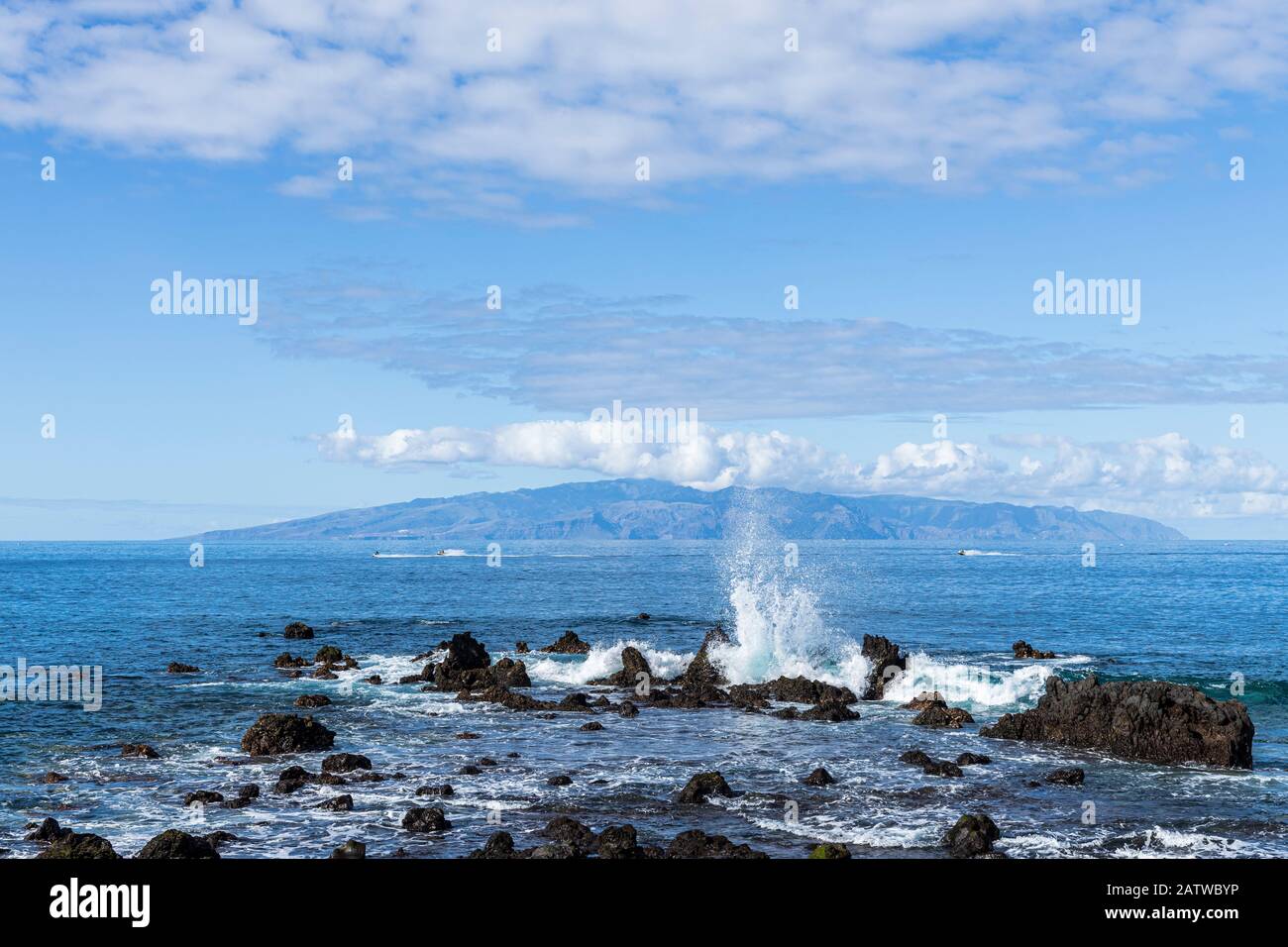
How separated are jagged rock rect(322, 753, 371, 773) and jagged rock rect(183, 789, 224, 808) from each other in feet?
13.4

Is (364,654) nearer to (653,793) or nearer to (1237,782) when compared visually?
(653,793)

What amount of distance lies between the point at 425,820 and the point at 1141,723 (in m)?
27.2

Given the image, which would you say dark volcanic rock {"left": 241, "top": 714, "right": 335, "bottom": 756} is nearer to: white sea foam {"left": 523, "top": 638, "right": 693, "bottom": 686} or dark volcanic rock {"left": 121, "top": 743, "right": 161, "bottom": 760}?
dark volcanic rock {"left": 121, "top": 743, "right": 161, "bottom": 760}

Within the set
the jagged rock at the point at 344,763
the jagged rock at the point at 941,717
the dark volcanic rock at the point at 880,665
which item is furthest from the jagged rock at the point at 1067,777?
the jagged rock at the point at 344,763

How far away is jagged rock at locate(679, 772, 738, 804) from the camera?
98.2 ft

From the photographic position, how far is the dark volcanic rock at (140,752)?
3588 cm

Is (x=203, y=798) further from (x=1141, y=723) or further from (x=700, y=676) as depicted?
(x=1141, y=723)

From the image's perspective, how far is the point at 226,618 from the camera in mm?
95188

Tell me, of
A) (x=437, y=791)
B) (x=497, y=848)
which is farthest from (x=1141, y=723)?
(x=437, y=791)

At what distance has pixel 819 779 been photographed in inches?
1257

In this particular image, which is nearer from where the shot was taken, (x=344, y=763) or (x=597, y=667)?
(x=344, y=763)

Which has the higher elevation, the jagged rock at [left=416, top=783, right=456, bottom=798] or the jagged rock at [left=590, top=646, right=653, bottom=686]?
the jagged rock at [left=416, top=783, right=456, bottom=798]
